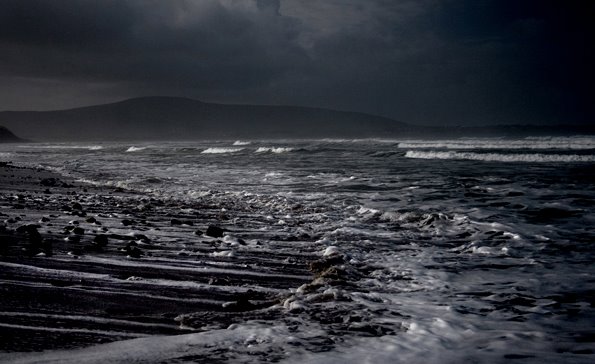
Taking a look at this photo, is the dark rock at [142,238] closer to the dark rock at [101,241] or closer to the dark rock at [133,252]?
the dark rock at [101,241]

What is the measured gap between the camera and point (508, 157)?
78.0 feet

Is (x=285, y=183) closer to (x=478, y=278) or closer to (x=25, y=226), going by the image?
(x=25, y=226)

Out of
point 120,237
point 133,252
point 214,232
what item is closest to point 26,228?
point 120,237

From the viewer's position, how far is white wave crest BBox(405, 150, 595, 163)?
21500 mm

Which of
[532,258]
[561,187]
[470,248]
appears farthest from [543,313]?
[561,187]

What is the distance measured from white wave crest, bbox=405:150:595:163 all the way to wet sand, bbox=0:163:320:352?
63.7 ft

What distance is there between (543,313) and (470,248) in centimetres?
225

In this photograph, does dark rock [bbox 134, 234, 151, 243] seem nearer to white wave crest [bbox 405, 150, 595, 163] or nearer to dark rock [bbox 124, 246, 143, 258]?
dark rock [bbox 124, 246, 143, 258]

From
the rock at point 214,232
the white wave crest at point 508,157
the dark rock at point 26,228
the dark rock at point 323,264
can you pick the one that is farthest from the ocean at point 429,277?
the white wave crest at point 508,157

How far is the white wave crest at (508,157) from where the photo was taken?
2150 centimetres

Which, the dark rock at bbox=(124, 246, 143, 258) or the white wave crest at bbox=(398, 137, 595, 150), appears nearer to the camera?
the dark rock at bbox=(124, 246, 143, 258)

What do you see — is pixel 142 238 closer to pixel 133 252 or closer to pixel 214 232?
pixel 133 252

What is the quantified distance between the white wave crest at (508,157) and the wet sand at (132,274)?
19416mm

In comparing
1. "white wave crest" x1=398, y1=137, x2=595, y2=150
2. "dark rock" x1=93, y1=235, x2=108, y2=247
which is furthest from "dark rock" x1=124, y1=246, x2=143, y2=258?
"white wave crest" x1=398, y1=137, x2=595, y2=150
